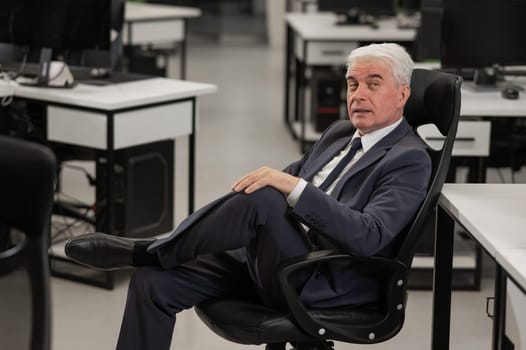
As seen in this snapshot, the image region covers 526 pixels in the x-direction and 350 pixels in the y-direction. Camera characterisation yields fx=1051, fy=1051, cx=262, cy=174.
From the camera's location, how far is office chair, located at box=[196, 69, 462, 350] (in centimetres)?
282

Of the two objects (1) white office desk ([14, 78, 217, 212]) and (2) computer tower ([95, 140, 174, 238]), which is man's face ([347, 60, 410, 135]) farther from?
(2) computer tower ([95, 140, 174, 238])

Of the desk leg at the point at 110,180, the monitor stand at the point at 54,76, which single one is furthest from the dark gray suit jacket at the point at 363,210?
the monitor stand at the point at 54,76

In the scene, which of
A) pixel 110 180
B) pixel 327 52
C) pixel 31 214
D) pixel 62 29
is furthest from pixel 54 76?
pixel 31 214

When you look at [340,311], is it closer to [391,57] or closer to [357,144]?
[357,144]

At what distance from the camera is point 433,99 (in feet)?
10.2

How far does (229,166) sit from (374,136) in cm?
370

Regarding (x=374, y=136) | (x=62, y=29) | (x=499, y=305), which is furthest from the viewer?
(x=62, y=29)

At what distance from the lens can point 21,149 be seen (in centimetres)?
196

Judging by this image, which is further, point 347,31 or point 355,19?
point 355,19

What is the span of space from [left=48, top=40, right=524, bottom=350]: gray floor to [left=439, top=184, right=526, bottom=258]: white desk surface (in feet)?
3.19

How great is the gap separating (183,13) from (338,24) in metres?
1.93

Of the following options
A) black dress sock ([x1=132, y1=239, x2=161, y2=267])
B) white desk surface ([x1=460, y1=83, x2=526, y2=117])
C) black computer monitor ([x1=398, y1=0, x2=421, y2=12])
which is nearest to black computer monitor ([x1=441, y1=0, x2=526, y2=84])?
white desk surface ([x1=460, y1=83, x2=526, y2=117])

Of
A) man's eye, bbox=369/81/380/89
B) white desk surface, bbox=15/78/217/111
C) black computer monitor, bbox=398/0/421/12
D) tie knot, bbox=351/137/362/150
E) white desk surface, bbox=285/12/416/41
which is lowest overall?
white desk surface, bbox=15/78/217/111

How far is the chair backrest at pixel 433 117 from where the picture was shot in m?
2.91
